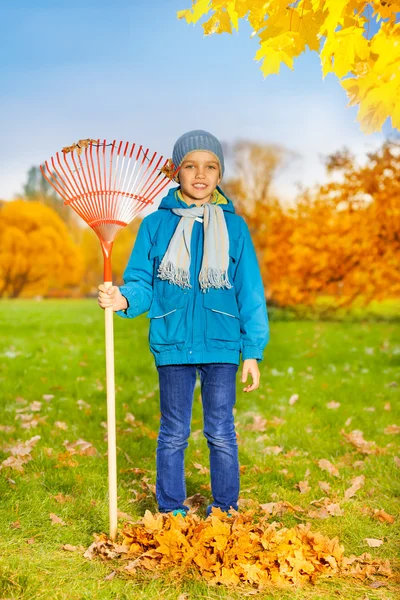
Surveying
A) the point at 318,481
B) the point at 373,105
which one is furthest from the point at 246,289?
the point at 318,481

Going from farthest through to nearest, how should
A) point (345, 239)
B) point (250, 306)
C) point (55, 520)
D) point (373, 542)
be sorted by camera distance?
point (345, 239) → point (55, 520) → point (373, 542) → point (250, 306)

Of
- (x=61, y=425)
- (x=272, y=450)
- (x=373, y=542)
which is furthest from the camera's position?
(x=61, y=425)

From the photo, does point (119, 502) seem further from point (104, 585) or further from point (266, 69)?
point (266, 69)

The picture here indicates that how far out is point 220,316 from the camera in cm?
350

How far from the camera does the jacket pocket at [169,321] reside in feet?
11.3

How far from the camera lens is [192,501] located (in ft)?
13.8

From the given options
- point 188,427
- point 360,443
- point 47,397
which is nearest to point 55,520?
point 188,427

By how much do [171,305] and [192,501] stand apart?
1407mm

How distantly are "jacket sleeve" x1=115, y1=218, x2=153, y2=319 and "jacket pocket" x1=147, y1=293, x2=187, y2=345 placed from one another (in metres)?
0.08

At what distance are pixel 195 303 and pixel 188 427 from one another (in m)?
0.67

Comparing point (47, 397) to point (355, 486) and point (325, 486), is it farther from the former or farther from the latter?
point (355, 486)

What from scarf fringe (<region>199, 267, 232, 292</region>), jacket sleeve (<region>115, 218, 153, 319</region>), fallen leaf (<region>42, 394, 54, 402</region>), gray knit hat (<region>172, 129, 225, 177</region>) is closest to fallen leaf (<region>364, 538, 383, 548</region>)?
scarf fringe (<region>199, 267, 232, 292</region>)

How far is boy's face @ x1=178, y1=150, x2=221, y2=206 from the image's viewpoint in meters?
3.55

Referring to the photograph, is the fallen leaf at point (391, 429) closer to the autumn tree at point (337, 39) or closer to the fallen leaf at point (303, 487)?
the fallen leaf at point (303, 487)
